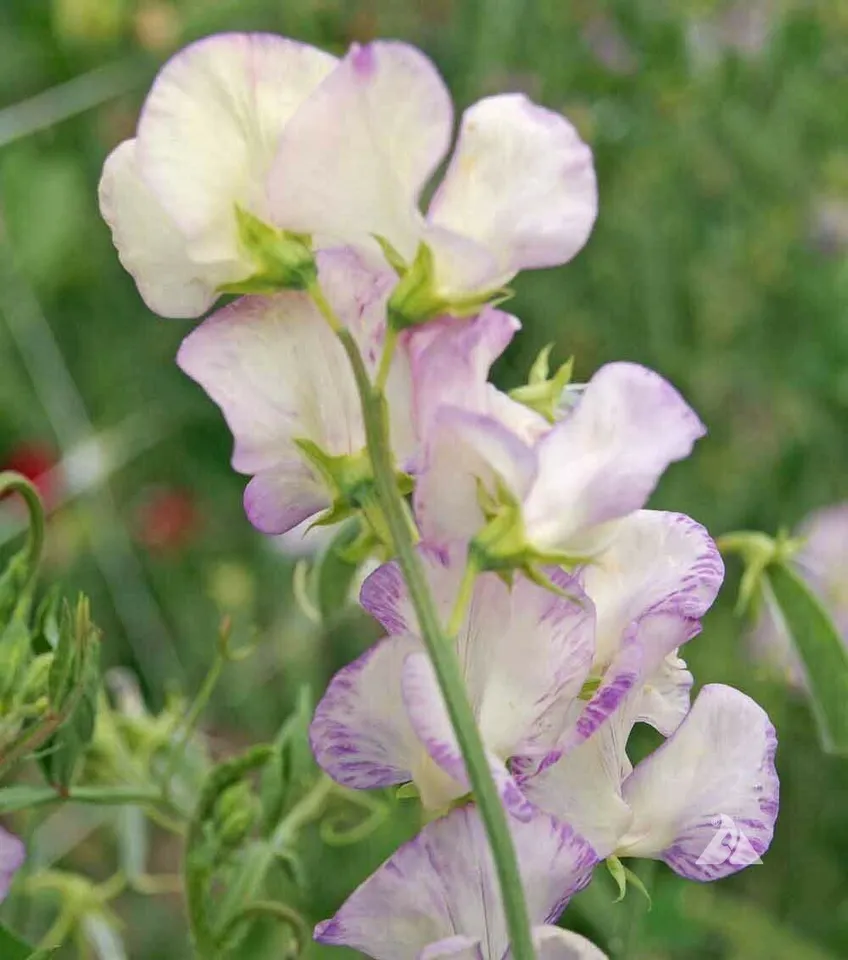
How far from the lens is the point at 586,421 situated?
0.34 metres

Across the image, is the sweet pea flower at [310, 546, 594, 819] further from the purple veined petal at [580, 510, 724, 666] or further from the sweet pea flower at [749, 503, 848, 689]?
the sweet pea flower at [749, 503, 848, 689]

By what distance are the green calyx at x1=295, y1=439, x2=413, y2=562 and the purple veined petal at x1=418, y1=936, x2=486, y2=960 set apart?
9 centimetres

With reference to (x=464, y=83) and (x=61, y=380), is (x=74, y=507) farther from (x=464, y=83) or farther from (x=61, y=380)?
(x=464, y=83)

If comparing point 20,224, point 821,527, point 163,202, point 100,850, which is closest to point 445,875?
point 163,202

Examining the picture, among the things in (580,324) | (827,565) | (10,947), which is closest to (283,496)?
(10,947)

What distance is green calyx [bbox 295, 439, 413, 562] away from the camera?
0.34m

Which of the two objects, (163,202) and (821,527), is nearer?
(163,202)

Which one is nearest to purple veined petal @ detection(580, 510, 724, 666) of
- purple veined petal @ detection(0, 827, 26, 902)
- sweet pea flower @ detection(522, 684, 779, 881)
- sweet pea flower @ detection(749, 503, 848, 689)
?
sweet pea flower @ detection(522, 684, 779, 881)

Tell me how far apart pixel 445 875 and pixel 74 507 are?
4.26 feet

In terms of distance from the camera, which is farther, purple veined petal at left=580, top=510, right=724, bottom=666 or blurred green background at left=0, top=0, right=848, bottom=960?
blurred green background at left=0, top=0, right=848, bottom=960

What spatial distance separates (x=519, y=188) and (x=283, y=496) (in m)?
0.09

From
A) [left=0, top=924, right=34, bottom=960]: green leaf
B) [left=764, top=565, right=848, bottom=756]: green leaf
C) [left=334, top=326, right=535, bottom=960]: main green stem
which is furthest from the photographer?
[left=764, top=565, right=848, bottom=756]: green leaf

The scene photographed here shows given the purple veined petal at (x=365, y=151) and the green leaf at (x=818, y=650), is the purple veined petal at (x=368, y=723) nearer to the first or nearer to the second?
the purple veined petal at (x=365, y=151)

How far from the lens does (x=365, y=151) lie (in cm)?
34
